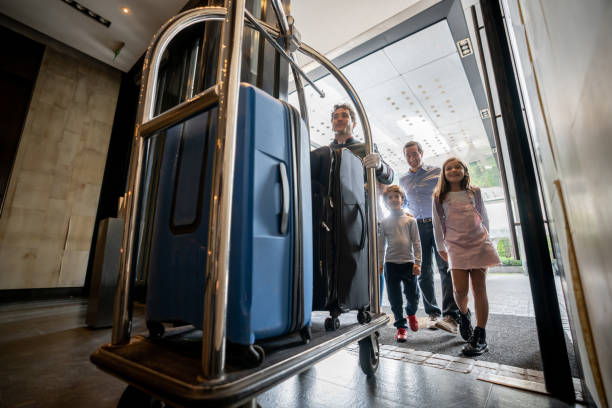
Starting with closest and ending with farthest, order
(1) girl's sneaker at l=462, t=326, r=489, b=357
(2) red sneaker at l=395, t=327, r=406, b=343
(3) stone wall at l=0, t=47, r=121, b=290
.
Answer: (1) girl's sneaker at l=462, t=326, r=489, b=357 → (2) red sneaker at l=395, t=327, r=406, b=343 → (3) stone wall at l=0, t=47, r=121, b=290

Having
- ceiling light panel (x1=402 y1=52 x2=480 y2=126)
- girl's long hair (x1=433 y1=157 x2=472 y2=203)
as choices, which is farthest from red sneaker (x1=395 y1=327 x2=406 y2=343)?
ceiling light panel (x1=402 y1=52 x2=480 y2=126)

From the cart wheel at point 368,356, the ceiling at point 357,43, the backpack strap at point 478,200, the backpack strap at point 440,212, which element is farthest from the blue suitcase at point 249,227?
the ceiling at point 357,43

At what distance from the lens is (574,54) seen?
0.36 metres

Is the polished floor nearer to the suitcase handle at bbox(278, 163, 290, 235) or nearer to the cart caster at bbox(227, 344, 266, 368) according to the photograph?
the cart caster at bbox(227, 344, 266, 368)

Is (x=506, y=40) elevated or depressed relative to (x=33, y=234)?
elevated

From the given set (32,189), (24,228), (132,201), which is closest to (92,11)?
(32,189)

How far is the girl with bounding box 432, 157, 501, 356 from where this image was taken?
4.86 feet

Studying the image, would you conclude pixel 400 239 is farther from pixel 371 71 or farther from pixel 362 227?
pixel 371 71

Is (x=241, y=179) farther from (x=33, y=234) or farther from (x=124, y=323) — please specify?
(x=33, y=234)

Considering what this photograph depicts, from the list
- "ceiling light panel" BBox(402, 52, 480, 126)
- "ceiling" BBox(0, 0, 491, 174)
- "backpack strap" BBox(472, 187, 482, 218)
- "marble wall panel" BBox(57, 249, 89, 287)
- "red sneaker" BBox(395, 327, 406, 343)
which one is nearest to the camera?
"red sneaker" BBox(395, 327, 406, 343)

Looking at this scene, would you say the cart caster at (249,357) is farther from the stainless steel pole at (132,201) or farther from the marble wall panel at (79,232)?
the marble wall panel at (79,232)

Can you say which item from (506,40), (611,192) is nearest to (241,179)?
(611,192)

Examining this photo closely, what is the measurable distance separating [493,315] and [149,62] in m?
3.10

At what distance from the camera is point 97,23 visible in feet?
11.2
